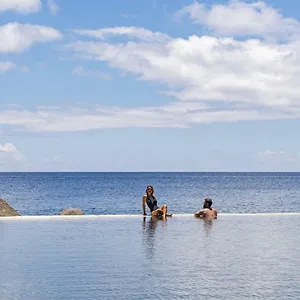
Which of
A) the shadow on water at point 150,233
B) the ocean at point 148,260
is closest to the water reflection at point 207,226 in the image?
the ocean at point 148,260

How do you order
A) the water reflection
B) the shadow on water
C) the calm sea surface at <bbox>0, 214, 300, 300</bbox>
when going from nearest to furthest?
the calm sea surface at <bbox>0, 214, 300, 300</bbox> < the shadow on water < the water reflection

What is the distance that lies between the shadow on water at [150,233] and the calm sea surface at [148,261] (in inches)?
1.3

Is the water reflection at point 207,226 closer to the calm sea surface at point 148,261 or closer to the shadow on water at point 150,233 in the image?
the calm sea surface at point 148,261

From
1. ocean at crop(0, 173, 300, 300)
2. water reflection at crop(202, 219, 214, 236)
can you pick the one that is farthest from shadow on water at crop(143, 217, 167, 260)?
water reflection at crop(202, 219, 214, 236)

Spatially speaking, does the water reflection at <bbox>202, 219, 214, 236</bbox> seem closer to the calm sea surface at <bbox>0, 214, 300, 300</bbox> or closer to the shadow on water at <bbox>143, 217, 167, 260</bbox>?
the calm sea surface at <bbox>0, 214, 300, 300</bbox>

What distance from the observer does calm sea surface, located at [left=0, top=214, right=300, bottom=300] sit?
41.3 ft

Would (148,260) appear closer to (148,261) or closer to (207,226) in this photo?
(148,261)

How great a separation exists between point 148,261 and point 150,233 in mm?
6440

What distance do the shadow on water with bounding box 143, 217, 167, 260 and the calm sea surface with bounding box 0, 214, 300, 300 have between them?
32 millimetres

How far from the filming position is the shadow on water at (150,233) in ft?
58.4

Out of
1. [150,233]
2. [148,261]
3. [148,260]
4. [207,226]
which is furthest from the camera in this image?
[207,226]

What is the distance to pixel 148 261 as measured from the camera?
16047 mm

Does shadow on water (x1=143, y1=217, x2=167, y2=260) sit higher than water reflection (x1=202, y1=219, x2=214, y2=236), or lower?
lower

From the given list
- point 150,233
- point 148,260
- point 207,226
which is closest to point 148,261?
point 148,260
